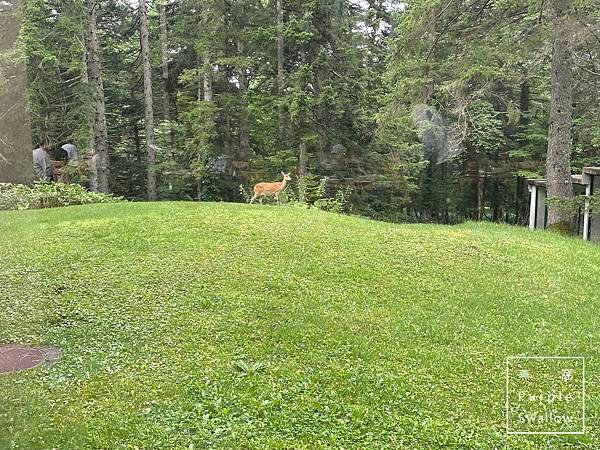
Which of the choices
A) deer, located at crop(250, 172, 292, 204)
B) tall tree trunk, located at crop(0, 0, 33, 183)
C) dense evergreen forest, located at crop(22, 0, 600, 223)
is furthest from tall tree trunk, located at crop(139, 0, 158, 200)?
tall tree trunk, located at crop(0, 0, 33, 183)

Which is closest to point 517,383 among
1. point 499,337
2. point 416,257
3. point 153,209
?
point 499,337

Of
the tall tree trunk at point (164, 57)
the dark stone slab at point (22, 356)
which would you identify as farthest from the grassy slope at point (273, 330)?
the tall tree trunk at point (164, 57)

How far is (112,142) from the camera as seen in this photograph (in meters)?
12.0

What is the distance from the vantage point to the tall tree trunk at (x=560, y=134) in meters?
7.37

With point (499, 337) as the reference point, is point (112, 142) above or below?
above

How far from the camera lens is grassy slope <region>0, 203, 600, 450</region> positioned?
7.45 ft

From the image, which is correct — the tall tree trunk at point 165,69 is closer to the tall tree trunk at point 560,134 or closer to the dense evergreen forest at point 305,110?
the dense evergreen forest at point 305,110

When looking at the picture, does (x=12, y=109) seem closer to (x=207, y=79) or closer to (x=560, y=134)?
(x=560, y=134)

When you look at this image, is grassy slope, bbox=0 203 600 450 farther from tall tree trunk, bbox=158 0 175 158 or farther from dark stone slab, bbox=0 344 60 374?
tall tree trunk, bbox=158 0 175 158

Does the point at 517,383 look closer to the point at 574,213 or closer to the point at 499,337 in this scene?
the point at 499,337

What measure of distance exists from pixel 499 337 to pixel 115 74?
11.3m

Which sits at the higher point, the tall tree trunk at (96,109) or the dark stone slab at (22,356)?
the tall tree trunk at (96,109)

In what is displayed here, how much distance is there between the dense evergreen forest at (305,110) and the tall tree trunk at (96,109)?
0.12 ft

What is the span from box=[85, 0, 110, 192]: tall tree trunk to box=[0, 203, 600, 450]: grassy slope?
164 inches
